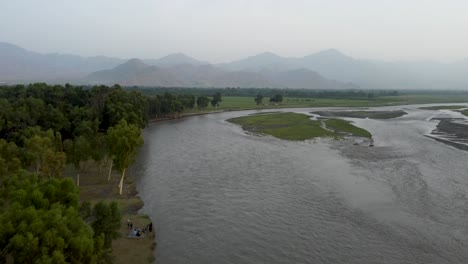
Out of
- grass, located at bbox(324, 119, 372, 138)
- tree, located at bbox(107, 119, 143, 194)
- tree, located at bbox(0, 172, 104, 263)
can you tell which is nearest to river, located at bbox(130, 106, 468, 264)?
tree, located at bbox(107, 119, 143, 194)

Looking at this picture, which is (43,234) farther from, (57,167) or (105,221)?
(57,167)

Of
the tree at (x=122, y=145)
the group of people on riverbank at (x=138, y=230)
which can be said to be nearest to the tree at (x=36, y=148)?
the tree at (x=122, y=145)

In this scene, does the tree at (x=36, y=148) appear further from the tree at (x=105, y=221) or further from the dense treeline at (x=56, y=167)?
the tree at (x=105, y=221)

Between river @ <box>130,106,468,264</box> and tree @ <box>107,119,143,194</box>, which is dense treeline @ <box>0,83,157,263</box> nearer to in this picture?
tree @ <box>107,119,143,194</box>

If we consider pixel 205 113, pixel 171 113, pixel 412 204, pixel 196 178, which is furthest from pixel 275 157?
pixel 205 113

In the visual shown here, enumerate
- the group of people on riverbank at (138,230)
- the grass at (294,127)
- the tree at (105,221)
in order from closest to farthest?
1. the tree at (105,221)
2. the group of people on riverbank at (138,230)
3. the grass at (294,127)

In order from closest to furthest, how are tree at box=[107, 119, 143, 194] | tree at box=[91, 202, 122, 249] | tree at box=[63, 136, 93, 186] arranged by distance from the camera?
tree at box=[91, 202, 122, 249]
tree at box=[107, 119, 143, 194]
tree at box=[63, 136, 93, 186]
